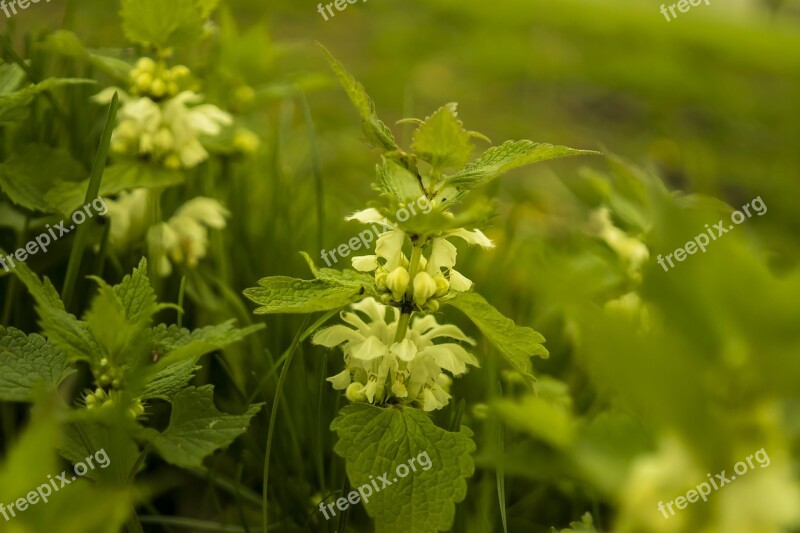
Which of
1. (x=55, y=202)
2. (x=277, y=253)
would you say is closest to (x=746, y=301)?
(x=55, y=202)

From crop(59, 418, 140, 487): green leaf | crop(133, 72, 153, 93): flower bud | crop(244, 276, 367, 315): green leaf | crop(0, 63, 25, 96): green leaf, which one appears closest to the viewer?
crop(59, 418, 140, 487): green leaf

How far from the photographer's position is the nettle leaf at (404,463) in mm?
778

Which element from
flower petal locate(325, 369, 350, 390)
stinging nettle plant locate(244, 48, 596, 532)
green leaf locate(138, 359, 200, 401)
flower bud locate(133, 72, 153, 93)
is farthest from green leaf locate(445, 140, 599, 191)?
flower bud locate(133, 72, 153, 93)

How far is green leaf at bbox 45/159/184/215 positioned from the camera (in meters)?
1.02

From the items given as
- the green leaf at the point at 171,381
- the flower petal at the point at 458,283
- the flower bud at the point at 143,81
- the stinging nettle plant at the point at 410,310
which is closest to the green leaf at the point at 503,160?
the stinging nettle plant at the point at 410,310

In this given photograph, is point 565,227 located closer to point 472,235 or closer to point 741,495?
point 472,235

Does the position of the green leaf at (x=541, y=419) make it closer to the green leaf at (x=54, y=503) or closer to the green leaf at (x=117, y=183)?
the green leaf at (x=54, y=503)

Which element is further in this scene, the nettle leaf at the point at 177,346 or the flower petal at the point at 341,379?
the flower petal at the point at 341,379

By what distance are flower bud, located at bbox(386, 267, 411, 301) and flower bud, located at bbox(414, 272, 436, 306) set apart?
13 millimetres

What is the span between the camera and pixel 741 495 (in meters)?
0.45

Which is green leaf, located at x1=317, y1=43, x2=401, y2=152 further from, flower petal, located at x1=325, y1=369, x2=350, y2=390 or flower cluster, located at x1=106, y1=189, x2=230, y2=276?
flower cluster, located at x1=106, y1=189, x2=230, y2=276

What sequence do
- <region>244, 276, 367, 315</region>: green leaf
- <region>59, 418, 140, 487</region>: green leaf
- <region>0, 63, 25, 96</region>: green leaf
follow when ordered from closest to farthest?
<region>59, 418, 140, 487</region>: green leaf → <region>244, 276, 367, 315</region>: green leaf → <region>0, 63, 25, 96</region>: green leaf

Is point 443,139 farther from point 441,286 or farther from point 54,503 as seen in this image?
point 54,503

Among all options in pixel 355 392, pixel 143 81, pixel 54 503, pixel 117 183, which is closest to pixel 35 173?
pixel 117 183
